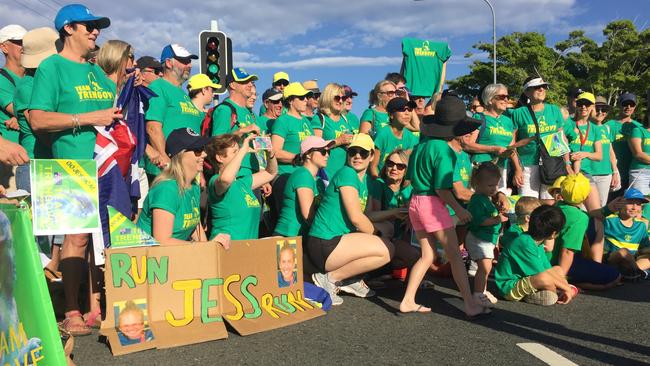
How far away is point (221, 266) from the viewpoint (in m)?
4.34

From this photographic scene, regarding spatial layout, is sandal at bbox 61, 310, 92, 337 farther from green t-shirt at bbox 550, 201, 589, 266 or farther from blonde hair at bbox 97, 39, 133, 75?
green t-shirt at bbox 550, 201, 589, 266

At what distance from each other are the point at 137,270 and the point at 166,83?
7.93 feet

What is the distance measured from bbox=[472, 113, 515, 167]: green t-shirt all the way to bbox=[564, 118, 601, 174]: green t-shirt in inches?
36.5

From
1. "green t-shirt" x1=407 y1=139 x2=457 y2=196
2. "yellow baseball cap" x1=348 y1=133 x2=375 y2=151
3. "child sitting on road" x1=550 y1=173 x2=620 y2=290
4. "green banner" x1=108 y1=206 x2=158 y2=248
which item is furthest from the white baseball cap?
"child sitting on road" x1=550 y1=173 x2=620 y2=290

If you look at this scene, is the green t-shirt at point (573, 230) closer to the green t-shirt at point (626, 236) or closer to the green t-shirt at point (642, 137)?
the green t-shirt at point (626, 236)

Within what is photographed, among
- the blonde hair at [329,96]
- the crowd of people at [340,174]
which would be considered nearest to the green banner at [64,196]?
the crowd of people at [340,174]

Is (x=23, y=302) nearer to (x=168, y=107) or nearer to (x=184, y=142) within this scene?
(x=184, y=142)

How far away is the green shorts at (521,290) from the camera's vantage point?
511 cm

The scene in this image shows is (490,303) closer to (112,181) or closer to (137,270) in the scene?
(137,270)

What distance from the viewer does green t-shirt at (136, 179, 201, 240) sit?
171 inches

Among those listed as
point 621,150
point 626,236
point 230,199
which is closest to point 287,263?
point 230,199

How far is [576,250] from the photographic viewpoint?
5660 millimetres

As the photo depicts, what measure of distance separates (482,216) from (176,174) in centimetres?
275

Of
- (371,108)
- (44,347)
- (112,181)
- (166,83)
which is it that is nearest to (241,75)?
(166,83)
